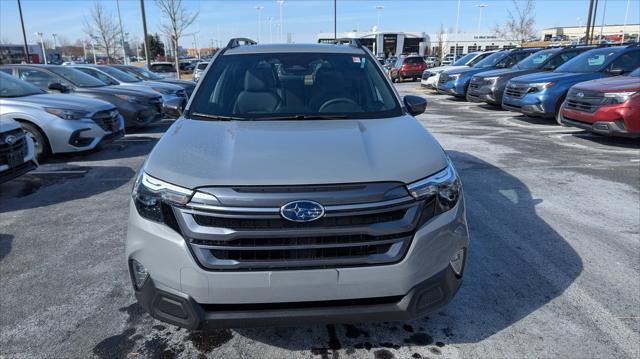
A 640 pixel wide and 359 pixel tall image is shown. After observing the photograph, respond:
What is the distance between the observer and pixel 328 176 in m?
2.25

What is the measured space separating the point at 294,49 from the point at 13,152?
3.97 m

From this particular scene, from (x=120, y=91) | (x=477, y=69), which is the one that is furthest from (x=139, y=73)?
(x=477, y=69)

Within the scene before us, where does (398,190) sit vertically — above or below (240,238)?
above

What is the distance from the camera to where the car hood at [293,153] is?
2.26 metres

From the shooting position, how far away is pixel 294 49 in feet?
13.8

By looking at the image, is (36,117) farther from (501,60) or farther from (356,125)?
(501,60)

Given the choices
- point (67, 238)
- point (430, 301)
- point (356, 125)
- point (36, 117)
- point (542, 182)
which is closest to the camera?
point (430, 301)

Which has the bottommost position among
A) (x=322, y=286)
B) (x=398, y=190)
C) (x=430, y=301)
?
(x=430, y=301)

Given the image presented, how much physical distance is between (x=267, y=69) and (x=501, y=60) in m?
15.4

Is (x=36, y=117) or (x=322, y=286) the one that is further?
(x=36, y=117)

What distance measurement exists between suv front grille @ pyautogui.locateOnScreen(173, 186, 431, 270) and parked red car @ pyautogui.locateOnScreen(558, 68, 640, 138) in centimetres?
742

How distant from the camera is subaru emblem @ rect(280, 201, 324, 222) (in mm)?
2145

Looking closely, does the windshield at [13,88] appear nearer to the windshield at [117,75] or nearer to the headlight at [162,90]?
the headlight at [162,90]

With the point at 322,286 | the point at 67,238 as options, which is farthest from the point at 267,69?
the point at 67,238
